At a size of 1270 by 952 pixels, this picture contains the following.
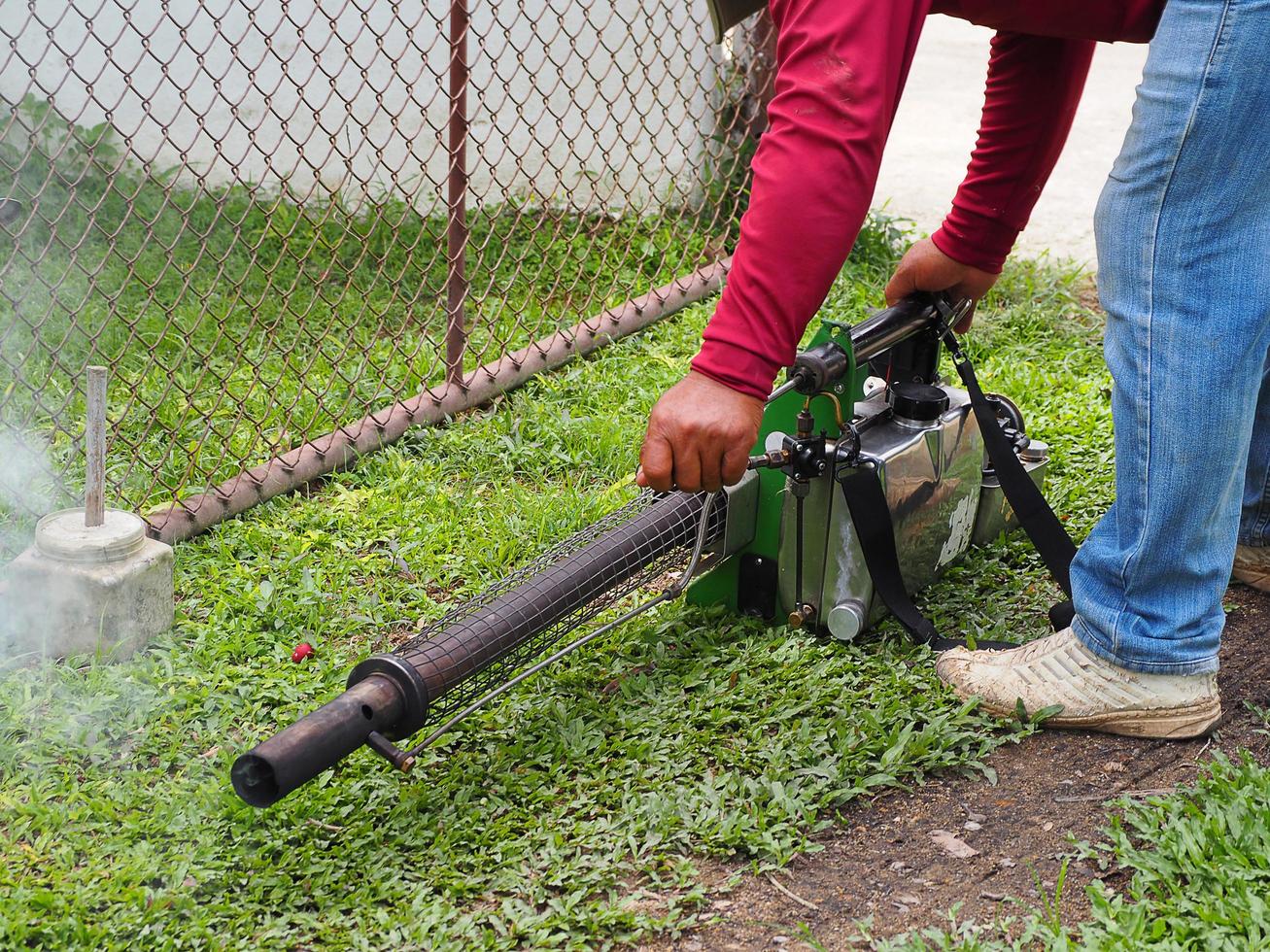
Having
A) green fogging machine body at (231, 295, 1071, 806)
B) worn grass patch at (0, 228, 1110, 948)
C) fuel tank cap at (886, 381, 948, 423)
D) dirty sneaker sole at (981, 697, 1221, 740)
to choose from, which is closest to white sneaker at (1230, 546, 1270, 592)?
worn grass patch at (0, 228, 1110, 948)

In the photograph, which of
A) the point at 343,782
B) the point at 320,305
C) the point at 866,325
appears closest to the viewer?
the point at 343,782

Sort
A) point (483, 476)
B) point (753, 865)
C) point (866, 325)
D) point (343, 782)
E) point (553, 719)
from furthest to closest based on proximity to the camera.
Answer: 1. point (483, 476)
2. point (866, 325)
3. point (553, 719)
4. point (343, 782)
5. point (753, 865)

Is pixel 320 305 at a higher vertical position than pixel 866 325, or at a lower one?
lower

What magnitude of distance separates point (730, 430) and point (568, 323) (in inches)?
101

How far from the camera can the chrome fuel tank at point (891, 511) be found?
2695mm

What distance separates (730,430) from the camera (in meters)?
2.14

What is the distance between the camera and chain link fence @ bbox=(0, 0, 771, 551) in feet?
11.8

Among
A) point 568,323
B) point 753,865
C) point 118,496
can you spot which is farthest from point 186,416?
point 753,865

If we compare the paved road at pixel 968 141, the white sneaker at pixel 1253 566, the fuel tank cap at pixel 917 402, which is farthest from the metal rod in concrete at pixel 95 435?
the paved road at pixel 968 141

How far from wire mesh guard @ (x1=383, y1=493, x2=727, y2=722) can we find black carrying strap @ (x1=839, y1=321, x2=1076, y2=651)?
0.33 meters

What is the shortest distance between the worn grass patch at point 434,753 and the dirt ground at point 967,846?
0.19 feet

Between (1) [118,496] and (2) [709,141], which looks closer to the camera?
(1) [118,496]

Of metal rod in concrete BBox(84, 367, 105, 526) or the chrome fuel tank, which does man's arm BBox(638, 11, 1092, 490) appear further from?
metal rod in concrete BBox(84, 367, 105, 526)

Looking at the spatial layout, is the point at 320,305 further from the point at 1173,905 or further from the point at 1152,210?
the point at 1173,905
